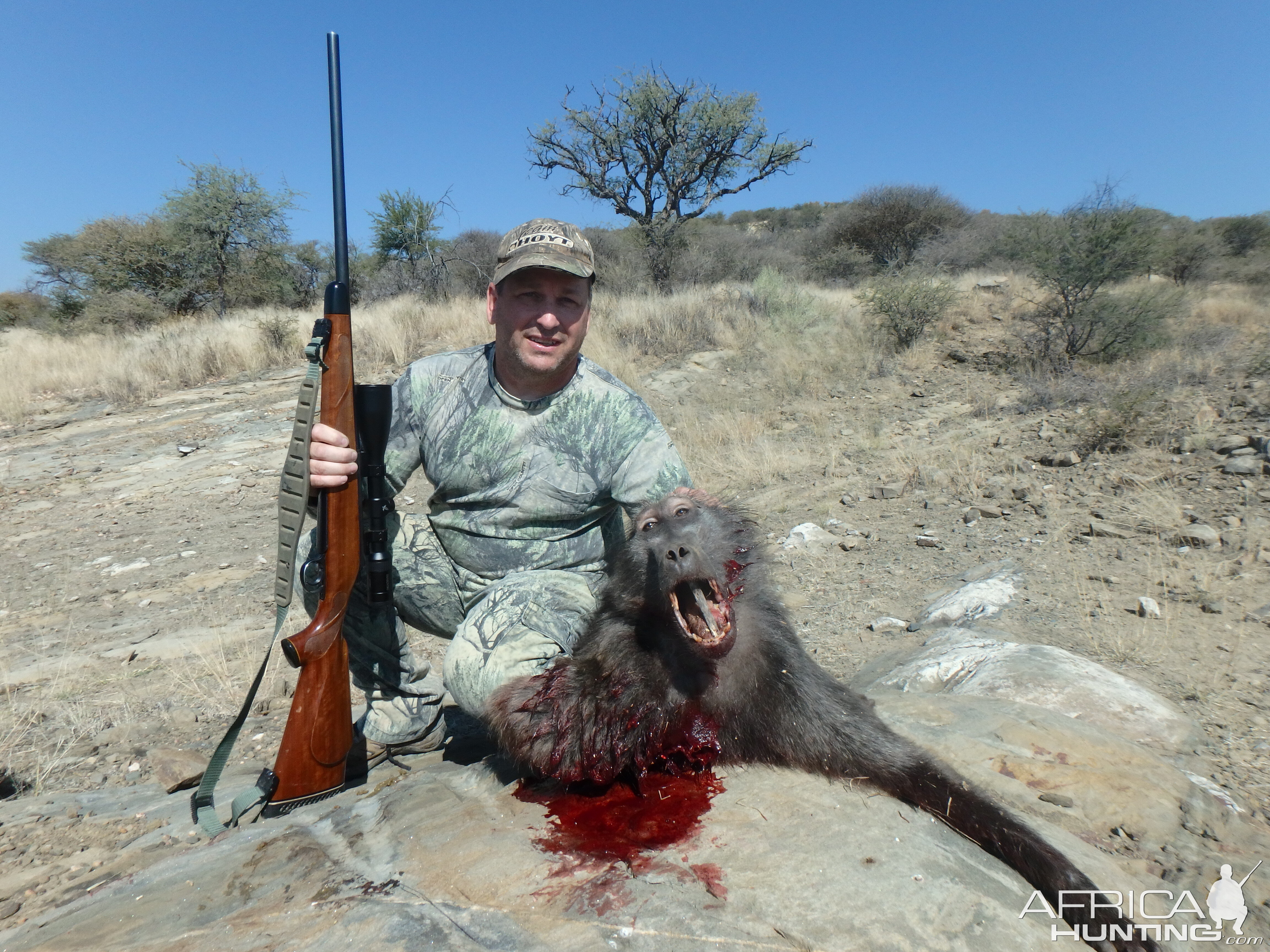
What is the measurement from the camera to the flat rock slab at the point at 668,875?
1688mm

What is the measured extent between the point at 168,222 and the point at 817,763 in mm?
22358

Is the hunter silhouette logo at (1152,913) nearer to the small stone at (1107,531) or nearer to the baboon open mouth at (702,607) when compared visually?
the baboon open mouth at (702,607)

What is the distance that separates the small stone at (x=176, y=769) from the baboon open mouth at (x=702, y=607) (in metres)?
1.98

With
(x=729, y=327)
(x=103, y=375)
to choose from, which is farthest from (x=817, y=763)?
(x=103, y=375)

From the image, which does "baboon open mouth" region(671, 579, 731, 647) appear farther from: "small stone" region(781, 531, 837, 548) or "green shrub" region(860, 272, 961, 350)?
"green shrub" region(860, 272, 961, 350)

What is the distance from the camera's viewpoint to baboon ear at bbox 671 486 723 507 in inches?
103

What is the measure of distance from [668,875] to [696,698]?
0.67 m

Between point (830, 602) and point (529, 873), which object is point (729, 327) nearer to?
point (830, 602)

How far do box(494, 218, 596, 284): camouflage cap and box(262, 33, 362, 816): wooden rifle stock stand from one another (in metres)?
0.61

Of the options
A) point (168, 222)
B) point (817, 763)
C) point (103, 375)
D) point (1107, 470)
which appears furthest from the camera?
point (168, 222)

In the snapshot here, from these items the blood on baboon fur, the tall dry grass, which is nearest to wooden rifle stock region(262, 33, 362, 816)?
the blood on baboon fur

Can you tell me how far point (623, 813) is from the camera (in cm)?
221

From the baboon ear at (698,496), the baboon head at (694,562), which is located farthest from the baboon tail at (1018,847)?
the baboon ear at (698,496)

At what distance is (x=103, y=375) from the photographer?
12797 millimetres
